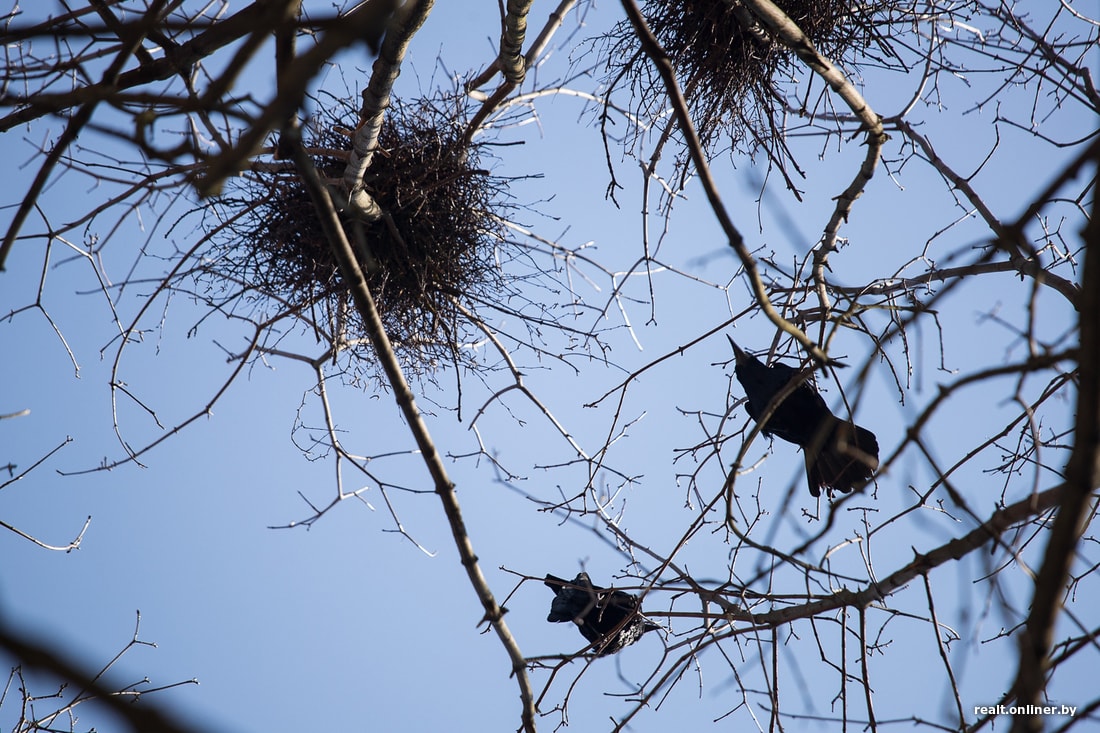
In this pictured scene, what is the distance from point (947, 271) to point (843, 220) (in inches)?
8.2

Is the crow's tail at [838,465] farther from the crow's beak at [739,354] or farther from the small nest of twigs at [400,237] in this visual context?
the small nest of twigs at [400,237]

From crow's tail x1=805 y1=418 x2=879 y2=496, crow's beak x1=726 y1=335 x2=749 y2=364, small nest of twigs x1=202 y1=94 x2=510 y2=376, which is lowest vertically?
crow's tail x1=805 y1=418 x2=879 y2=496

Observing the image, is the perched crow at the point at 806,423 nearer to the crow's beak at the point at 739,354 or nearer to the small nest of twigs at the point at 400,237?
the crow's beak at the point at 739,354

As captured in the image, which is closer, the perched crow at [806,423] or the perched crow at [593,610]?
the perched crow at [806,423]

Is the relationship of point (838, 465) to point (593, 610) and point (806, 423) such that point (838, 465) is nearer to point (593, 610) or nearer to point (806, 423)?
point (806, 423)

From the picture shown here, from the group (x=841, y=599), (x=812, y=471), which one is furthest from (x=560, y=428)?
(x=841, y=599)

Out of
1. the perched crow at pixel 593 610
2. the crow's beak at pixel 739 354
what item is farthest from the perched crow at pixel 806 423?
the perched crow at pixel 593 610

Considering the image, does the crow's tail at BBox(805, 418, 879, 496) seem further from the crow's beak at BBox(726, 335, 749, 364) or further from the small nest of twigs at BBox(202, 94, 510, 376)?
the small nest of twigs at BBox(202, 94, 510, 376)

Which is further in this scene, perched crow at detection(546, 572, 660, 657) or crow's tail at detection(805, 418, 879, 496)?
perched crow at detection(546, 572, 660, 657)

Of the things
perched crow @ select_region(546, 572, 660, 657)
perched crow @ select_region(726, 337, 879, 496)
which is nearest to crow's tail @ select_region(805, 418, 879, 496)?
perched crow @ select_region(726, 337, 879, 496)

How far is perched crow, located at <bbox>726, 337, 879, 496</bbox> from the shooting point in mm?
1226

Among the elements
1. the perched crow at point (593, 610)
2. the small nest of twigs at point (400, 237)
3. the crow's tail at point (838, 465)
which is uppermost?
the small nest of twigs at point (400, 237)

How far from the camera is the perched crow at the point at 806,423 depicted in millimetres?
1226

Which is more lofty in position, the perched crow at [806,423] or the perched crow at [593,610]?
the perched crow at [806,423]
